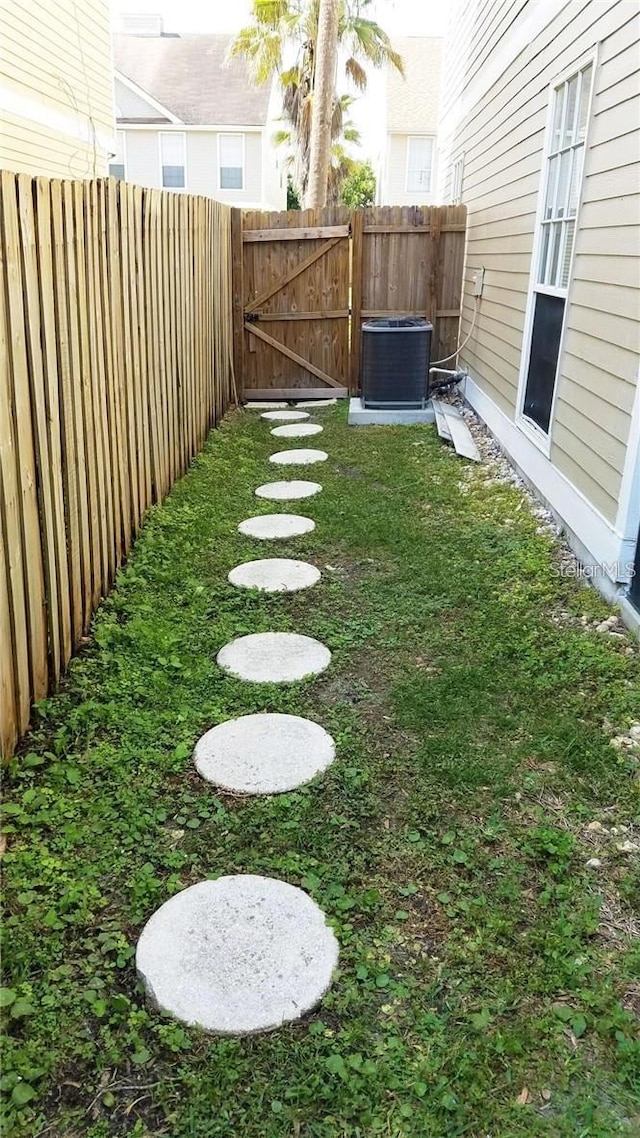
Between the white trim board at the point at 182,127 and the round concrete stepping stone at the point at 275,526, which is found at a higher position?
the white trim board at the point at 182,127

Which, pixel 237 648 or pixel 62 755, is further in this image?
pixel 237 648

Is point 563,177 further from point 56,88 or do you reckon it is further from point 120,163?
point 120,163

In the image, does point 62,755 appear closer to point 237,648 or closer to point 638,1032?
point 237,648

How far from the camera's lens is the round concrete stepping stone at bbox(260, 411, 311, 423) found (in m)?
8.00

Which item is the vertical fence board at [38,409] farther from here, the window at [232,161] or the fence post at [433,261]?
the window at [232,161]

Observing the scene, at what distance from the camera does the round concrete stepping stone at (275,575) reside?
3.96 meters

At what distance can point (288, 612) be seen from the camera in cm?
371

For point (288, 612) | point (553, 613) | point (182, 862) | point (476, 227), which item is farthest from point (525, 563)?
point (476, 227)

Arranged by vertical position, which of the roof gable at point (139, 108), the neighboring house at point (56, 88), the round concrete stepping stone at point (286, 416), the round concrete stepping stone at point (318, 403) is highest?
the roof gable at point (139, 108)

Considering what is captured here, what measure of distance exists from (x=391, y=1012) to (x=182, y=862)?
2.28 ft

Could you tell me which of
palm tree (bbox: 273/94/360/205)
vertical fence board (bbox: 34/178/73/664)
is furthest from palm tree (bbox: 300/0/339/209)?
vertical fence board (bbox: 34/178/73/664)

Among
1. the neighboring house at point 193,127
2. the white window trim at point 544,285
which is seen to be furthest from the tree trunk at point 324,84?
the neighboring house at point 193,127

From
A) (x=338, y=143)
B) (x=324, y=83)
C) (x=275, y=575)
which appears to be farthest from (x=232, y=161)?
(x=275, y=575)

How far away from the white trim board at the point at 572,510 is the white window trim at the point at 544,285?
3.6 inches
